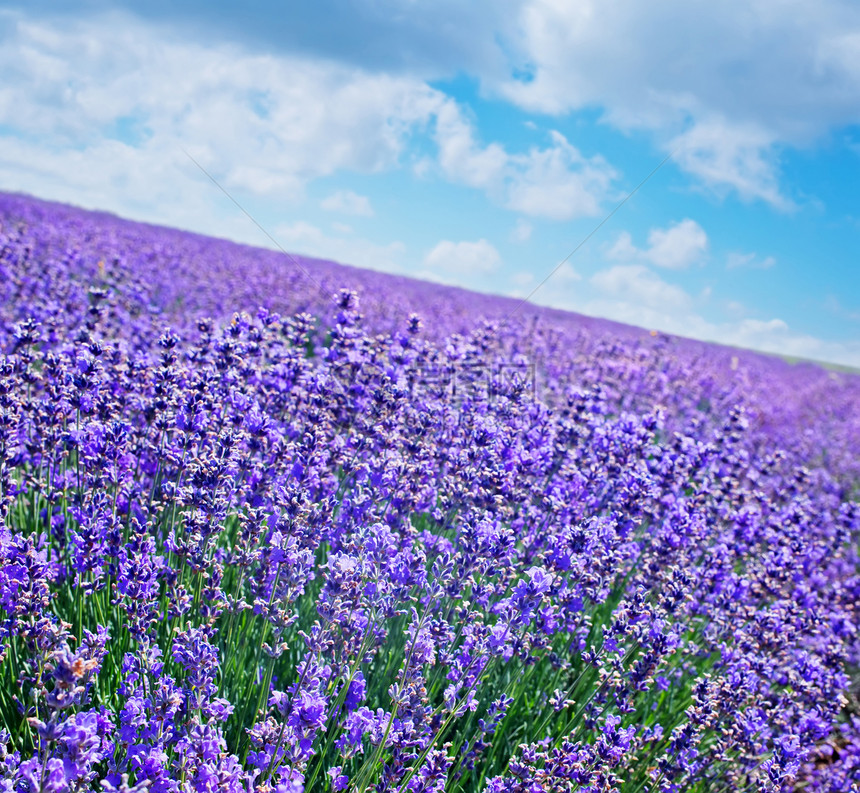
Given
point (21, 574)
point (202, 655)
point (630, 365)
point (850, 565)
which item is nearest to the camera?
point (202, 655)

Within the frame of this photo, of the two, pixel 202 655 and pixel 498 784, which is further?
pixel 498 784

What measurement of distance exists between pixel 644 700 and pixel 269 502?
2.04 metres

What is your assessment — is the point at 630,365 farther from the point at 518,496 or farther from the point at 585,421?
the point at 518,496

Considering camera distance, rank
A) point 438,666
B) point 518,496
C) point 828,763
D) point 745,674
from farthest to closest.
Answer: point 828,763
point 518,496
point 745,674
point 438,666

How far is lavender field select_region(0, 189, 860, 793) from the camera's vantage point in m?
1.60

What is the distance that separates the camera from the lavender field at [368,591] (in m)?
1.60

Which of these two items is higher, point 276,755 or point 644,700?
point 276,755

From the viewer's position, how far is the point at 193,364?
337 centimetres

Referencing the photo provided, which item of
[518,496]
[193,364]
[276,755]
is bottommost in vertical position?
[276,755]

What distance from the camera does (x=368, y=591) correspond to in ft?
6.24

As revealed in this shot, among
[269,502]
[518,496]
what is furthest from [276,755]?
[518,496]

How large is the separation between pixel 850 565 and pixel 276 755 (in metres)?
6.37

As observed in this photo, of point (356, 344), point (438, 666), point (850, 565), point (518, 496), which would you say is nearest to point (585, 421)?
point (518, 496)

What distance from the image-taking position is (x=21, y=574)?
5.58 ft
